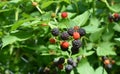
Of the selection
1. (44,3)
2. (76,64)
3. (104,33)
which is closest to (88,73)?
(76,64)

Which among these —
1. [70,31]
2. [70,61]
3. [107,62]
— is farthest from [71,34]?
[107,62]

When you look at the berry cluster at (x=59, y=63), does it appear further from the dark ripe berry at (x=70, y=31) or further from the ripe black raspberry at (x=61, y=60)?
the dark ripe berry at (x=70, y=31)

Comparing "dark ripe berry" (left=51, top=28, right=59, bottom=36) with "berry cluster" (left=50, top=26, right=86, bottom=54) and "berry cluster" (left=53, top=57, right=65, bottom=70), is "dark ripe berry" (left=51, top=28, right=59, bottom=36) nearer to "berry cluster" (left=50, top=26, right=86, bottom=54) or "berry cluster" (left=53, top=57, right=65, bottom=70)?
"berry cluster" (left=50, top=26, right=86, bottom=54)

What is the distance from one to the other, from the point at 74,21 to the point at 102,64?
25 centimetres

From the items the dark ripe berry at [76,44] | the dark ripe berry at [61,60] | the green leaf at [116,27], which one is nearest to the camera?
the dark ripe berry at [76,44]

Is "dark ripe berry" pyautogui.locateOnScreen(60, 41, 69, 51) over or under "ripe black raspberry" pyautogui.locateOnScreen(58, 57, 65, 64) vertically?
over

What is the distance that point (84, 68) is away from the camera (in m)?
1.68

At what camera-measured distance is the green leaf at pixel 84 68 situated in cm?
168

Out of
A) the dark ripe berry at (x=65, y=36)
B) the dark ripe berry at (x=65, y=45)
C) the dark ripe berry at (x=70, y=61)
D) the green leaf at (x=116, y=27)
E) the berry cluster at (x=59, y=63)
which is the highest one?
the dark ripe berry at (x=65, y=36)

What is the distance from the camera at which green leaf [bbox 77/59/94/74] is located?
1.68 metres

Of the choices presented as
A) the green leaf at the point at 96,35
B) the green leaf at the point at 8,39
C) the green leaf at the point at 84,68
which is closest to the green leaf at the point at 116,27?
the green leaf at the point at 96,35

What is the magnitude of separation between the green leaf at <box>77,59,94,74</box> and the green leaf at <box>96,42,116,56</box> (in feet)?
0.24

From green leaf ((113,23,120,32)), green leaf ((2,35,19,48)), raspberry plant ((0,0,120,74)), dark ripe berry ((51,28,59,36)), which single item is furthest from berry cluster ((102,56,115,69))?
green leaf ((2,35,19,48))

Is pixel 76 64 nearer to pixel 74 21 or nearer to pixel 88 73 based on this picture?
pixel 88 73
